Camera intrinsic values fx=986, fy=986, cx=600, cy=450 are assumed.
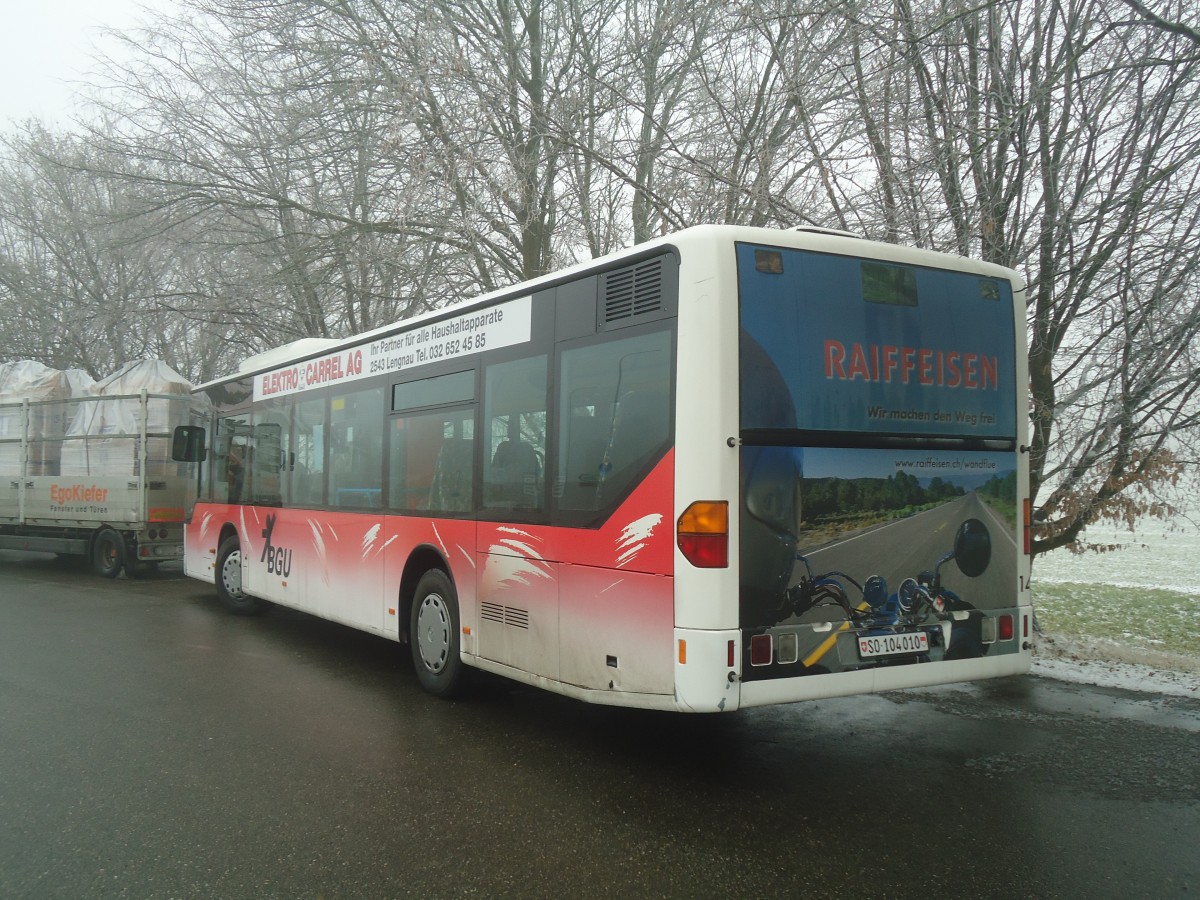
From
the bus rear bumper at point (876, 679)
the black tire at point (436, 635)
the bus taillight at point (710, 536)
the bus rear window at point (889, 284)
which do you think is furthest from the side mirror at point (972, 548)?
the black tire at point (436, 635)

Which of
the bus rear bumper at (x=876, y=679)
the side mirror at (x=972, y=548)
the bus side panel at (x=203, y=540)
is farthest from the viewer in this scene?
the bus side panel at (x=203, y=540)

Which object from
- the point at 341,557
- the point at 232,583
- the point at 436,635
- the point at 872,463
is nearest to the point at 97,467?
the point at 232,583

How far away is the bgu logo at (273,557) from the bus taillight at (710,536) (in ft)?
20.8

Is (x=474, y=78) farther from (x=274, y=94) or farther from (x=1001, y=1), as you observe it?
(x=1001, y=1)

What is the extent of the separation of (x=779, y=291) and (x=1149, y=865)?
3.12 metres

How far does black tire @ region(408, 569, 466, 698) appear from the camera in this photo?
23.7 ft

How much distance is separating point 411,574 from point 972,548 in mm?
4304

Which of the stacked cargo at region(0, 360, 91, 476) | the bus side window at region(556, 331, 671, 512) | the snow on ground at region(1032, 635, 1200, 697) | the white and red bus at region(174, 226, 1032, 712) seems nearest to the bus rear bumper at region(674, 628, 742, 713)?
the white and red bus at region(174, 226, 1032, 712)

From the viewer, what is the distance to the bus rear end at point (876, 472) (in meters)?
5.03

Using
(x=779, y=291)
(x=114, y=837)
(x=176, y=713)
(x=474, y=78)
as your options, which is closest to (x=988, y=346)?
(x=779, y=291)

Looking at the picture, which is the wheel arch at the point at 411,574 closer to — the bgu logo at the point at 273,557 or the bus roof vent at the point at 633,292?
the bgu logo at the point at 273,557

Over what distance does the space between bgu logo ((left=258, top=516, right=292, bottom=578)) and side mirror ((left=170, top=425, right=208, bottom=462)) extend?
2239 millimetres

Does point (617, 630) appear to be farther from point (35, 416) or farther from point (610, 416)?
point (35, 416)

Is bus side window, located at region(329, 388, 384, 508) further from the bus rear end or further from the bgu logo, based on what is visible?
the bus rear end
